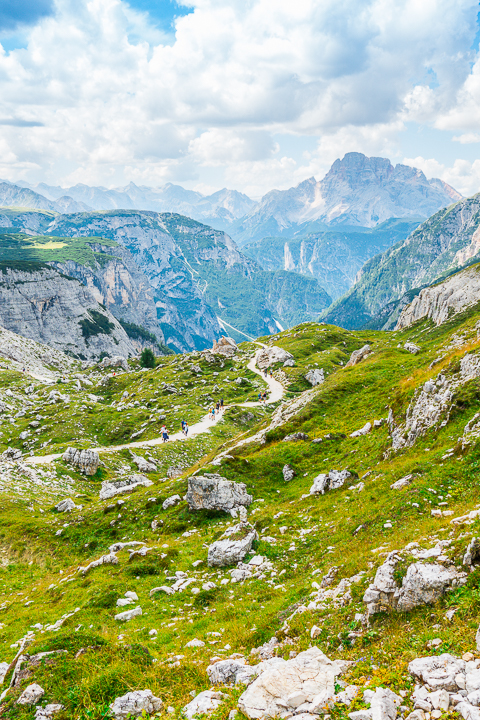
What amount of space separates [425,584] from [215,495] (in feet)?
63.5

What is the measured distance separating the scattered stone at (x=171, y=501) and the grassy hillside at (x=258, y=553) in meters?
0.62

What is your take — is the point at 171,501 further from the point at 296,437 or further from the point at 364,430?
the point at 364,430

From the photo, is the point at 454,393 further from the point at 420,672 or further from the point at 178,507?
the point at 178,507

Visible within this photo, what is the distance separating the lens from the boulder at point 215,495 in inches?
1109

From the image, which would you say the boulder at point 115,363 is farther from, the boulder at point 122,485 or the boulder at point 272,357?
the boulder at point 122,485

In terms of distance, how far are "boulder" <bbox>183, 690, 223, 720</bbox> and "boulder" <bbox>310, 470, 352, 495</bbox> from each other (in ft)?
55.7

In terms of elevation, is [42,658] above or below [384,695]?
below

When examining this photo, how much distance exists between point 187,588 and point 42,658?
773cm

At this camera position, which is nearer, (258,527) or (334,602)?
(334,602)

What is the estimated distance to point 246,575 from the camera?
18.1 metres

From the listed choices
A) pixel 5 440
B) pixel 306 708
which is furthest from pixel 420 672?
pixel 5 440

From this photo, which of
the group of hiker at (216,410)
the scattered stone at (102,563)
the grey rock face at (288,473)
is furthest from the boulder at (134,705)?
the group of hiker at (216,410)

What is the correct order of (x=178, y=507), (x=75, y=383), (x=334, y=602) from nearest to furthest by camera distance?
(x=334, y=602)
(x=178, y=507)
(x=75, y=383)

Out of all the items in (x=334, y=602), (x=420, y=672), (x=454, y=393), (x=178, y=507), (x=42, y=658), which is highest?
(x=454, y=393)
